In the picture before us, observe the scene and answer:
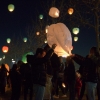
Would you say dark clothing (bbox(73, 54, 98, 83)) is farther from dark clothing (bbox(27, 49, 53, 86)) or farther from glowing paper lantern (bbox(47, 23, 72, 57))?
dark clothing (bbox(27, 49, 53, 86))

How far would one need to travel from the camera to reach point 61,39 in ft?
22.5

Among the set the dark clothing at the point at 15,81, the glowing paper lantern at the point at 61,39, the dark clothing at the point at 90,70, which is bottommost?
the dark clothing at the point at 15,81

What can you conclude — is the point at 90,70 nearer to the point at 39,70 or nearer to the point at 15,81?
the point at 39,70

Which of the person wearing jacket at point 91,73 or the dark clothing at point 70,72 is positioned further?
the dark clothing at point 70,72

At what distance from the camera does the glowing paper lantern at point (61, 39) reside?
675cm

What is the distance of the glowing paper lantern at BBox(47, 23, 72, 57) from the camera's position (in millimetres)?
6750

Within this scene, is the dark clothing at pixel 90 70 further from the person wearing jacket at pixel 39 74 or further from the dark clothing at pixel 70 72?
the dark clothing at pixel 70 72

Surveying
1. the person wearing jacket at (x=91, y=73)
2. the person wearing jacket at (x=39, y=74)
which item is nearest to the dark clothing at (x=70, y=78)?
the person wearing jacket at (x=91, y=73)

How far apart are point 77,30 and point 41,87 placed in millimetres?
13449

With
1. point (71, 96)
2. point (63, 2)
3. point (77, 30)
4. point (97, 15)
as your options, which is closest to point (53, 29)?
point (71, 96)

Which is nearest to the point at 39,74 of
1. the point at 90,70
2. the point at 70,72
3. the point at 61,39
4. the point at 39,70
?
the point at 39,70

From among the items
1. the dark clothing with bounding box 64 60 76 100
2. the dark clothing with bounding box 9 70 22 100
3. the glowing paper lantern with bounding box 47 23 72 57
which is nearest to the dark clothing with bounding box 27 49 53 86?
the glowing paper lantern with bounding box 47 23 72 57

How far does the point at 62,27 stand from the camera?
23.3ft

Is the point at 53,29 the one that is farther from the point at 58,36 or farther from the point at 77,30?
the point at 77,30
